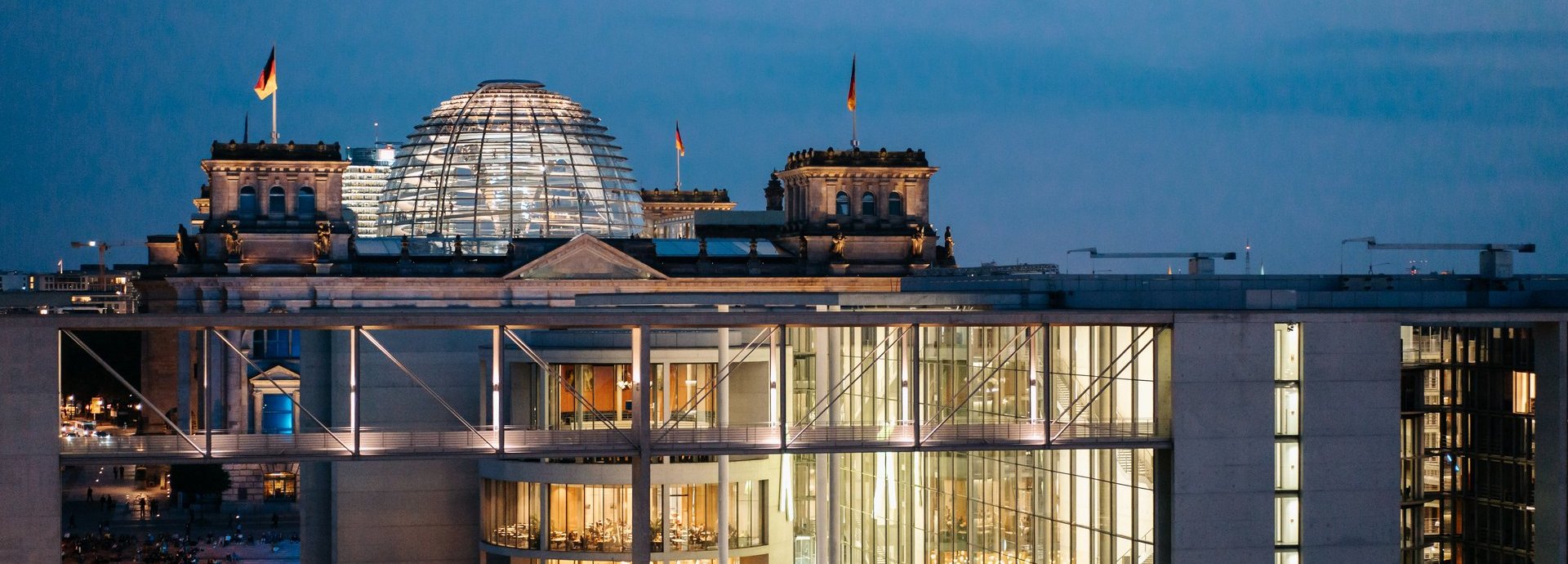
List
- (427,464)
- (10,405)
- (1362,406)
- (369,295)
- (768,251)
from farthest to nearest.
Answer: (768,251)
(369,295)
(427,464)
(1362,406)
(10,405)

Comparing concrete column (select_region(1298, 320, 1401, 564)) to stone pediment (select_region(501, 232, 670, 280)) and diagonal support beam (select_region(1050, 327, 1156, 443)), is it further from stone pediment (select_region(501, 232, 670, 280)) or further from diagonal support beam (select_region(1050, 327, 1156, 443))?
stone pediment (select_region(501, 232, 670, 280))

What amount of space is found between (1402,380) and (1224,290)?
5783 mm

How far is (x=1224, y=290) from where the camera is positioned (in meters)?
55.4

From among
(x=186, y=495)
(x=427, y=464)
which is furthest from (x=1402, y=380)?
(x=186, y=495)

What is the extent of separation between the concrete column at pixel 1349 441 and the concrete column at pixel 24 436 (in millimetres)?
30209

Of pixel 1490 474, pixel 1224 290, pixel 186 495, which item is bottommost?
pixel 186 495

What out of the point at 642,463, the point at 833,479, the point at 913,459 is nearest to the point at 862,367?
the point at 913,459

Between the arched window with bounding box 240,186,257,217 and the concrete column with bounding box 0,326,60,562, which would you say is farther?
the arched window with bounding box 240,186,257,217

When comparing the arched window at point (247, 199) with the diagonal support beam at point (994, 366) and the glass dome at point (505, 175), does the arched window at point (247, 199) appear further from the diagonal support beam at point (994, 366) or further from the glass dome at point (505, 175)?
Result: the diagonal support beam at point (994, 366)

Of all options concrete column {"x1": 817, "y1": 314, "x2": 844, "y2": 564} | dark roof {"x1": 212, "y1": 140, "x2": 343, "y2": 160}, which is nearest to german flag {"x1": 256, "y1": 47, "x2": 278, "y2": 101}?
dark roof {"x1": 212, "y1": 140, "x2": 343, "y2": 160}

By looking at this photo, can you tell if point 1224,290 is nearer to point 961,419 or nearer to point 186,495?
point 961,419

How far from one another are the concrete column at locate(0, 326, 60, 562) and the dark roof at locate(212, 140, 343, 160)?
83454mm

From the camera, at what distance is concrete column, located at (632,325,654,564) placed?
4856cm

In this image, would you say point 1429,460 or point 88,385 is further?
point 88,385
